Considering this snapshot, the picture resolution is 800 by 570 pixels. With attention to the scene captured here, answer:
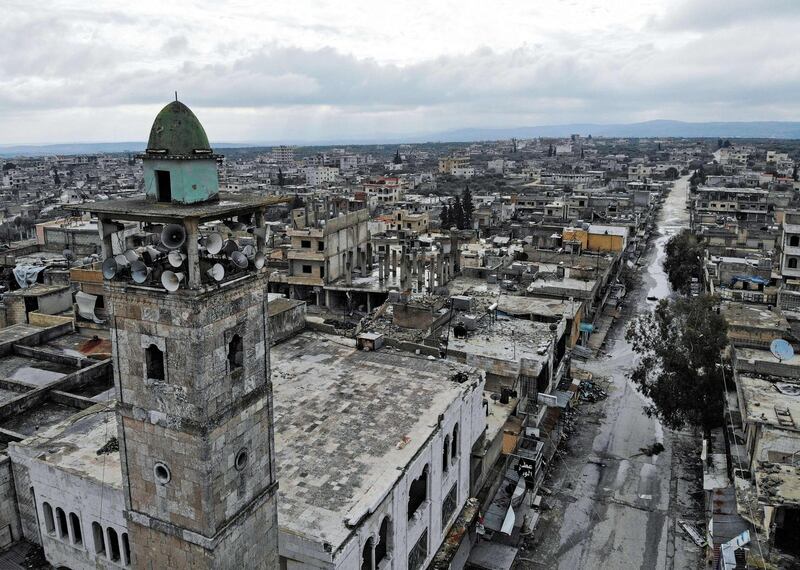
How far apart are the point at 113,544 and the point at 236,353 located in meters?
8.63

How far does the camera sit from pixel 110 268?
40.2 ft

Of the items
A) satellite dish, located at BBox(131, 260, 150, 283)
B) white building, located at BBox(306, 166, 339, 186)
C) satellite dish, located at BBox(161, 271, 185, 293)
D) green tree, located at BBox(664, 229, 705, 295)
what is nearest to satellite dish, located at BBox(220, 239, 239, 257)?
satellite dish, located at BBox(161, 271, 185, 293)

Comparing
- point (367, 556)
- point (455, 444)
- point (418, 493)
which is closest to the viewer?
point (367, 556)

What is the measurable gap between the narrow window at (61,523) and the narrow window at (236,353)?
31.4 ft

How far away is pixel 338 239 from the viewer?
177ft

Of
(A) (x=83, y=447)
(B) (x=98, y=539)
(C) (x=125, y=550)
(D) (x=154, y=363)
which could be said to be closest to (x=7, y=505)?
(A) (x=83, y=447)

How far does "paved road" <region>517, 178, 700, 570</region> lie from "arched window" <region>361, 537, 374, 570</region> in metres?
9.92

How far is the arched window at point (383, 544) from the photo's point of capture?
17.6 metres

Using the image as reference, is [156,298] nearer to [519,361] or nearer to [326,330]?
[326,330]

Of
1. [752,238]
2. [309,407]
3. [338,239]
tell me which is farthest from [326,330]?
[752,238]

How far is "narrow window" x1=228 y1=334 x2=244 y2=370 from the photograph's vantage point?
1316 centimetres

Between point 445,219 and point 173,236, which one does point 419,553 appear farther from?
point 445,219

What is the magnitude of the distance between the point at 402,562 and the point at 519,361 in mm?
13961

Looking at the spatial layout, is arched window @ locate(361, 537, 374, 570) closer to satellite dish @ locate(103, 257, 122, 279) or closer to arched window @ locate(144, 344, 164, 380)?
arched window @ locate(144, 344, 164, 380)
